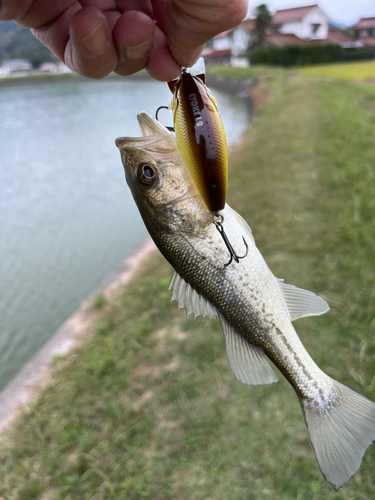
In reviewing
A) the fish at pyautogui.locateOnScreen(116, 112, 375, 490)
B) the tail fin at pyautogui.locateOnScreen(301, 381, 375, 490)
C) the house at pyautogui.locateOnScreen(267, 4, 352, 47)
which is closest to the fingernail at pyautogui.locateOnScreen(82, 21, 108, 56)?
the fish at pyautogui.locateOnScreen(116, 112, 375, 490)

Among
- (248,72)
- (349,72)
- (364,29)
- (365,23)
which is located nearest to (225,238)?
(349,72)

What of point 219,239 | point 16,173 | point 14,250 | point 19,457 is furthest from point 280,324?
point 16,173

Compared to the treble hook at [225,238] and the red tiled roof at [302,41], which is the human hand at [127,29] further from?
the red tiled roof at [302,41]

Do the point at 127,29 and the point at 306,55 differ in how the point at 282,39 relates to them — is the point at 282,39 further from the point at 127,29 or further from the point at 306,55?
the point at 127,29

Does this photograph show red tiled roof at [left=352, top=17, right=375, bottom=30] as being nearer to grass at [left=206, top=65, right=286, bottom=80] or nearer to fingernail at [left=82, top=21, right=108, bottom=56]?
grass at [left=206, top=65, right=286, bottom=80]

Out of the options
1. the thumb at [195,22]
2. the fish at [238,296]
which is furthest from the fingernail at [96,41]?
the fish at [238,296]

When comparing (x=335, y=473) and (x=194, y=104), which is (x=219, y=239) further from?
(x=335, y=473)
